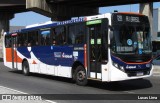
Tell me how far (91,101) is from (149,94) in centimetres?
255

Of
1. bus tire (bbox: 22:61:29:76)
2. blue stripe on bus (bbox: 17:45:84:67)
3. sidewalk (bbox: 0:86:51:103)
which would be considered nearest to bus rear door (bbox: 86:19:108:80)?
blue stripe on bus (bbox: 17:45:84:67)

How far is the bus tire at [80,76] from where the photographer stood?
1533cm

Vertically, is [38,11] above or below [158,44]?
above

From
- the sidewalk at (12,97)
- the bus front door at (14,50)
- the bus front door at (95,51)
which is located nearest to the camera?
the sidewalk at (12,97)

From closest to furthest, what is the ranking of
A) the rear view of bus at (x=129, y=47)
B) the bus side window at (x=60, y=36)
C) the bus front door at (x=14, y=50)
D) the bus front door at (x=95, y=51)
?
the rear view of bus at (x=129, y=47) → the bus front door at (x=95, y=51) → the bus side window at (x=60, y=36) → the bus front door at (x=14, y=50)

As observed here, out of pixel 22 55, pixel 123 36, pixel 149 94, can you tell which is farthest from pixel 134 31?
pixel 22 55

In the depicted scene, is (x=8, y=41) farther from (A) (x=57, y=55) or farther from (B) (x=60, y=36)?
(B) (x=60, y=36)

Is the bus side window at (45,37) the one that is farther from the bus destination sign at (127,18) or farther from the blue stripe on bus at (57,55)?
the bus destination sign at (127,18)

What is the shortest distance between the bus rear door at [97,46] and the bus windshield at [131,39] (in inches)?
16.7

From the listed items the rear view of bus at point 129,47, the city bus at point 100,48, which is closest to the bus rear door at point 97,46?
the city bus at point 100,48

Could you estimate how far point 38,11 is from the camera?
42.1 m

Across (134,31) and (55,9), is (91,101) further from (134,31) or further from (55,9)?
(55,9)

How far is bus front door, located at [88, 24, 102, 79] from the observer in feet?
46.7

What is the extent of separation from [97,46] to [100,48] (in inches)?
10.4
